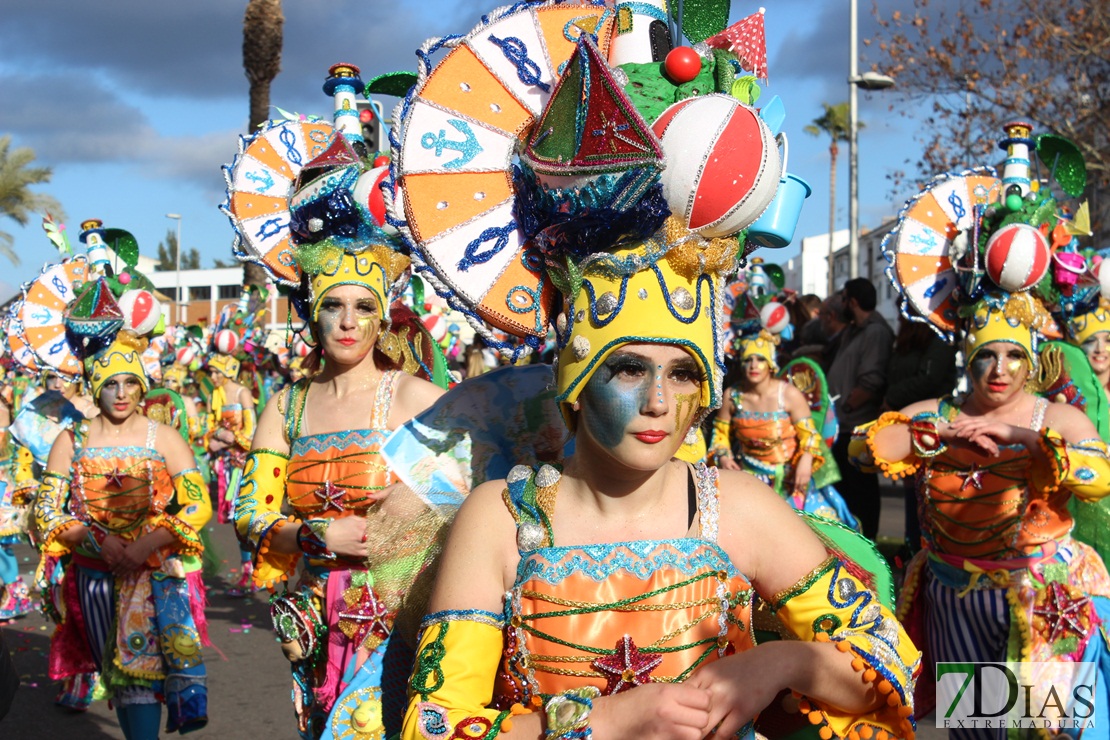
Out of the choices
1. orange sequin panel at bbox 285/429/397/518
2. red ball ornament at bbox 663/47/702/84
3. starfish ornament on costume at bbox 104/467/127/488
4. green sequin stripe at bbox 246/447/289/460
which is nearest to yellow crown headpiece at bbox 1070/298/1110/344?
orange sequin panel at bbox 285/429/397/518

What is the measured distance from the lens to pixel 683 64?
2.34 m

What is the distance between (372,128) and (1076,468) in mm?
3222

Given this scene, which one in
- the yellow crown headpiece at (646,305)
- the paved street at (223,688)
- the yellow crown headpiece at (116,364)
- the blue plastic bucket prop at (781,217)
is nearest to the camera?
the yellow crown headpiece at (646,305)

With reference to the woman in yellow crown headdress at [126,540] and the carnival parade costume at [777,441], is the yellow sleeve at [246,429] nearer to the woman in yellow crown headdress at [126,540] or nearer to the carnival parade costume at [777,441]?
Answer: the carnival parade costume at [777,441]

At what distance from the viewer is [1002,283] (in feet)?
15.1

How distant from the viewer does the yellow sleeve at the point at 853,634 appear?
7.33 ft

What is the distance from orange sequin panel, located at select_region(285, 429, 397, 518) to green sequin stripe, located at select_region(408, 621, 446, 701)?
75.2 inches

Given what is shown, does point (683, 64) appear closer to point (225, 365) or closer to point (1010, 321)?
point (1010, 321)

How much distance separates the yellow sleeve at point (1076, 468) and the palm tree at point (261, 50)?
1539 cm

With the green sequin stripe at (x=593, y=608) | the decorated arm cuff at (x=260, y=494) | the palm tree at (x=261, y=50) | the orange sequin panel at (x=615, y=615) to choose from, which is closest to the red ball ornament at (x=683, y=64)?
the orange sequin panel at (x=615, y=615)

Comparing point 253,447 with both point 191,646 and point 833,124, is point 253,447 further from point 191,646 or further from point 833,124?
point 833,124

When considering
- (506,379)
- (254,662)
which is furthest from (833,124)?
(506,379)

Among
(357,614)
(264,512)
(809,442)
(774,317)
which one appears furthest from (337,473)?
(774,317)

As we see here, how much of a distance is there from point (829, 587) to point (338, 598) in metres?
2.15
